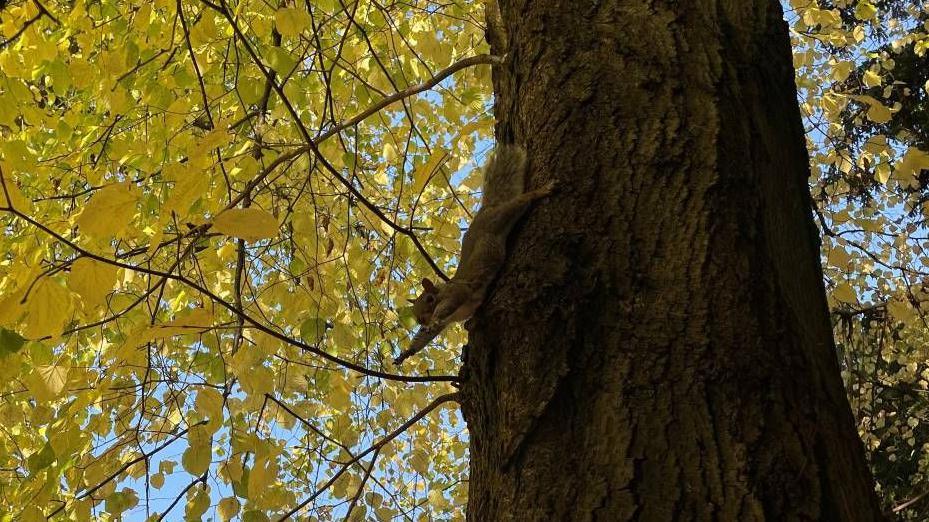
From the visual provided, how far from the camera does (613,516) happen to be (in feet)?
3.12

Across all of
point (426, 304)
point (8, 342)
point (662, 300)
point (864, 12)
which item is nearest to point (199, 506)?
point (8, 342)

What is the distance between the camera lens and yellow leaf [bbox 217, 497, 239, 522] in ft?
7.47

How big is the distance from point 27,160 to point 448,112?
156 cm

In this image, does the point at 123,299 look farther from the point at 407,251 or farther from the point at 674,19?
the point at 674,19

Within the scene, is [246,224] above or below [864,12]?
below

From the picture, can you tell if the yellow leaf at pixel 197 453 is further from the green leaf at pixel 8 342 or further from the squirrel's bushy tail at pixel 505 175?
the squirrel's bushy tail at pixel 505 175

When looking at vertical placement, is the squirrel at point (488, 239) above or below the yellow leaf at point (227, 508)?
above

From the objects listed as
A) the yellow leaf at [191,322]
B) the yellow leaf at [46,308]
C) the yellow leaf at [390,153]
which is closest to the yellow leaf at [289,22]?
the yellow leaf at [191,322]

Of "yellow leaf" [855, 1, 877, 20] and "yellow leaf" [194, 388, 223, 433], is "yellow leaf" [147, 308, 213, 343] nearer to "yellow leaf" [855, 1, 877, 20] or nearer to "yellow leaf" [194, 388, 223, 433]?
"yellow leaf" [194, 388, 223, 433]

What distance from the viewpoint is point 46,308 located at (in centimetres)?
112

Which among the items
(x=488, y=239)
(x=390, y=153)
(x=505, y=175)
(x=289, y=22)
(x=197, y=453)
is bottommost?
(x=197, y=453)

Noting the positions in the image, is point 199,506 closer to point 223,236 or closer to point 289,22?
point 223,236

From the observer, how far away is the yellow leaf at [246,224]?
42.1 inches

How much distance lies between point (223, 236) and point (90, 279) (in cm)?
143
